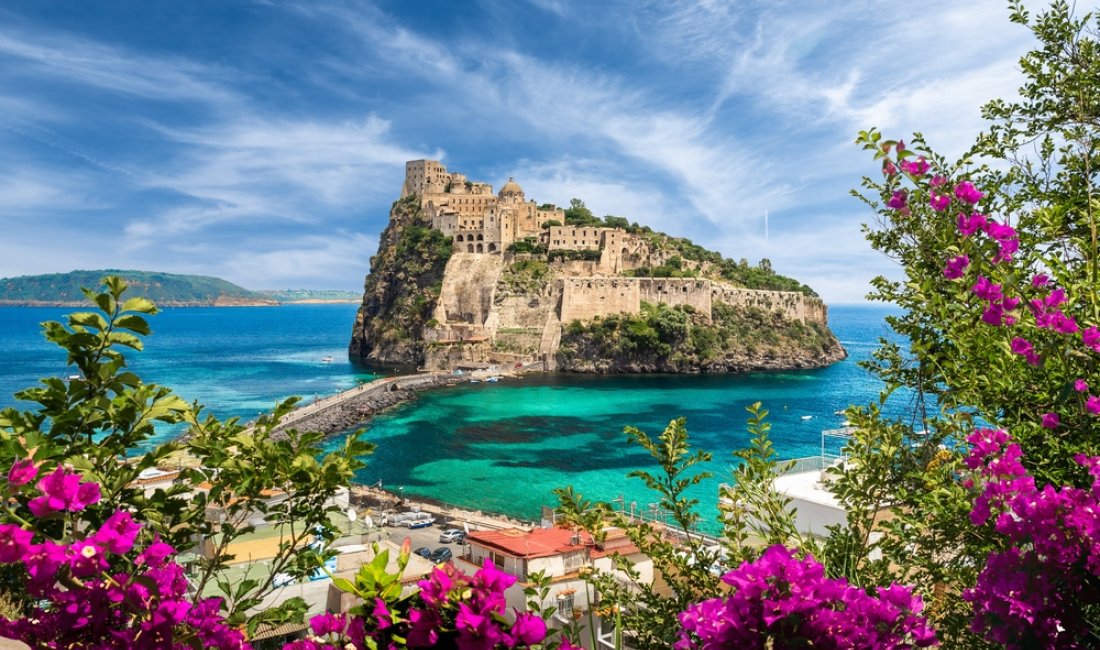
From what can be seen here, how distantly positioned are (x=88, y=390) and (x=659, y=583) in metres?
8.16

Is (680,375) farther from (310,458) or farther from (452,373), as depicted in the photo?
(310,458)

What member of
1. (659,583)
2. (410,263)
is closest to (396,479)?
(659,583)

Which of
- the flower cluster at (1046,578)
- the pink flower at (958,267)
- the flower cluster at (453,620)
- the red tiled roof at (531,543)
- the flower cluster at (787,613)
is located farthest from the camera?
the red tiled roof at (531,543)

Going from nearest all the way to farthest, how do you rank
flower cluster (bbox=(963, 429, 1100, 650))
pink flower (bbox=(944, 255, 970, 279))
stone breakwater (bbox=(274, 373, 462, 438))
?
1. flower cluster (bbox=(963, 429, 1100, 650))
2. pink flower (bbox=(944, 255, 970, 279))
3. stone breakwater (bbox=(274, 373, 462, 438))

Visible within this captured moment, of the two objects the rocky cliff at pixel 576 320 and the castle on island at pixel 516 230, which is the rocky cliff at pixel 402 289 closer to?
the rocky cliff at pixel 576 320

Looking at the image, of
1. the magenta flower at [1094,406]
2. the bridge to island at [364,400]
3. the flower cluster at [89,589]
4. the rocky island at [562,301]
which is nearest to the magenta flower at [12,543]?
the flower cluster at [89,589]

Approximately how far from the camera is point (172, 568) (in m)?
2.15

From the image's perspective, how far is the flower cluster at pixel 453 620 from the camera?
1.62 meters

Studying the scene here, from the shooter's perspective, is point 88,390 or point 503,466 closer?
point 88,390

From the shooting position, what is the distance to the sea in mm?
28438

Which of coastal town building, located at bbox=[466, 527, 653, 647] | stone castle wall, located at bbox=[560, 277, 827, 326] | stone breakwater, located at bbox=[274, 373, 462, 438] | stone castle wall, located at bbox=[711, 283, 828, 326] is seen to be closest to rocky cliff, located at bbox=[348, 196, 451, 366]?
stone breakwater, located at bbox=[274, 373, 462, 438]

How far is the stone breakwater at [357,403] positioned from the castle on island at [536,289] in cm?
834

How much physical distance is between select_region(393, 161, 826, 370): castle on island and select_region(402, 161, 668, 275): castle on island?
111 mm

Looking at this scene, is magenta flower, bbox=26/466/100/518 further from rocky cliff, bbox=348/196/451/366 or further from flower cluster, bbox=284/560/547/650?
rocky cliff, bbox=348/196/451/366
